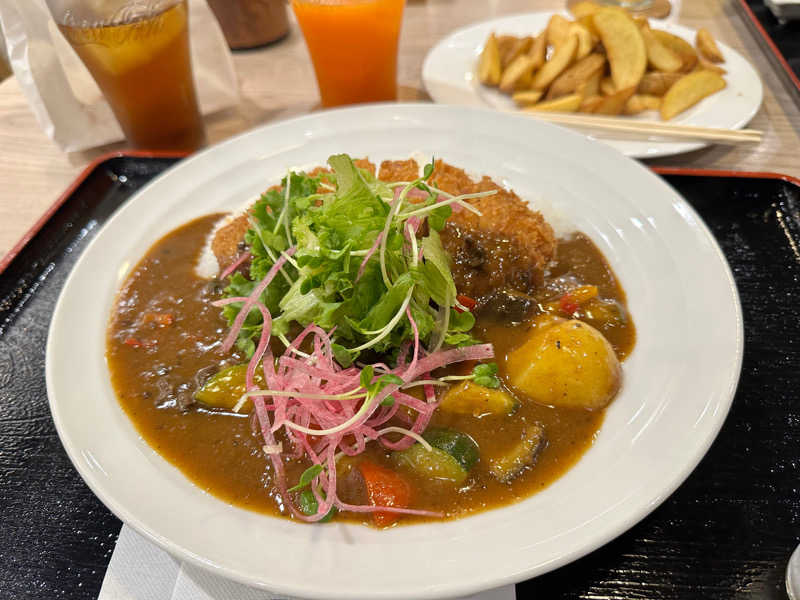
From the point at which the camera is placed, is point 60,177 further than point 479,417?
Yes

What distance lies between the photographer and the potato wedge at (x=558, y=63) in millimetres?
2750

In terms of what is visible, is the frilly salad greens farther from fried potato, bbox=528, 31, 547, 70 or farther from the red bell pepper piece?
fried potato, bbox=528, 31, 547, 70

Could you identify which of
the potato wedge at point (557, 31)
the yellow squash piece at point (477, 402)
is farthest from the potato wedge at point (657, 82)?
the yellow squash piece at point (477, 402)

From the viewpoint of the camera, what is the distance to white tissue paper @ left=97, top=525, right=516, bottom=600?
4.40 feet

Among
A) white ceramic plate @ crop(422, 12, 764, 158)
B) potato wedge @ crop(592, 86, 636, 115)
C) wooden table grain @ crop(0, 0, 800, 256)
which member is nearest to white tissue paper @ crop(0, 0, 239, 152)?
wooden table grain @ crop(0, 0, 800, 256)

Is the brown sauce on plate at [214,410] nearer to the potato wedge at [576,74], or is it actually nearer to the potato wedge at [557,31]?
the potato wedge at [576,74]

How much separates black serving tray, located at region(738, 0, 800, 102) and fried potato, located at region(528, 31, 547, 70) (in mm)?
1285

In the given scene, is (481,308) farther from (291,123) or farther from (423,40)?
(423,40)

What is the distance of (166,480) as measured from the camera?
57.8 inches

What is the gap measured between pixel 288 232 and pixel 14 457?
1.10 m

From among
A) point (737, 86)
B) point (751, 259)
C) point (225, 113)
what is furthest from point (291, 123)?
point (737, 86)

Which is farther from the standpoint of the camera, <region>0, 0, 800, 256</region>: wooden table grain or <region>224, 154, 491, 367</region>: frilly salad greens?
<region>0, 0, 800, 256</region>: wooden table grain

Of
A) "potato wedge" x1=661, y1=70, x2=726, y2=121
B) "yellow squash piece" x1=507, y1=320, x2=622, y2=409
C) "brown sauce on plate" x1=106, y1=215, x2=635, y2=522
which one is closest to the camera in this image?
"brown sauce on plate" x1=106, y1=215, x2=635, y2=522

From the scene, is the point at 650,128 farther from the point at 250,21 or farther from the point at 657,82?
the point at 250,21
